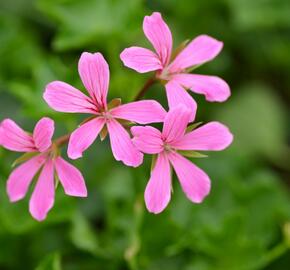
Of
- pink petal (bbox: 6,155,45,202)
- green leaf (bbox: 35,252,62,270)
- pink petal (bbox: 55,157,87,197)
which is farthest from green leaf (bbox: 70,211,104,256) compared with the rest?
pink petal (bbox: 55,157,87,197)

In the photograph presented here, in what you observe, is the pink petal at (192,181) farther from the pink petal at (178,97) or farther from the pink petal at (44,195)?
the pink petal at (44,195)

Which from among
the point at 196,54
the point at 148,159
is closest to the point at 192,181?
the point at 196,54

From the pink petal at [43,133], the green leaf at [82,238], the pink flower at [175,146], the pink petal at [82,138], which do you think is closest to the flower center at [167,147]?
the pink flower at [175,146]

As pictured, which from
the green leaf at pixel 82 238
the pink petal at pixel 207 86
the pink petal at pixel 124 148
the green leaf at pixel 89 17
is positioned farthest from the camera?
the green leaf at pixel 89 17

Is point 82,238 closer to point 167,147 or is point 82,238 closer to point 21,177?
point 21,177

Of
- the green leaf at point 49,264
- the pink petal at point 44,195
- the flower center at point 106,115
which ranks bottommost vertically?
the green leaf at point 49,264

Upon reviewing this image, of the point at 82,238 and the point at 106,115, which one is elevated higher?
the point at 106,115

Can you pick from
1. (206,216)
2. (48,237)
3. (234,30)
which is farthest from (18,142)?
(234,30)

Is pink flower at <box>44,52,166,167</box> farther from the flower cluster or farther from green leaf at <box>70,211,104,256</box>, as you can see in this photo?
green leaf at <box>70,211,104,256</box>
